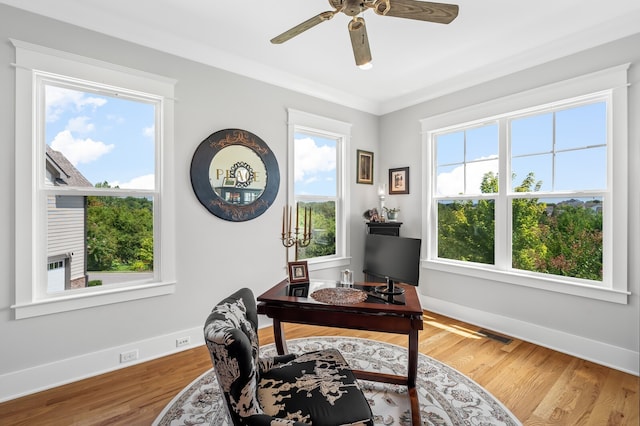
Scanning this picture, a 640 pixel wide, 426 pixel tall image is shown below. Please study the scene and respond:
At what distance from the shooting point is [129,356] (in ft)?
8.20

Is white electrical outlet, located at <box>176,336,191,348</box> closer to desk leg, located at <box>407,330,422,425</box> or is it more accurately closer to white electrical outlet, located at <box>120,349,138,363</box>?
white electrical outlet, located at <box>120,349,138,363</box>

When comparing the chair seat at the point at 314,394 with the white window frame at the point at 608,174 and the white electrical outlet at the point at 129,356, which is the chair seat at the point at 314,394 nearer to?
the white electrical outlet at the point at 129,356

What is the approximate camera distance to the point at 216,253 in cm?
296

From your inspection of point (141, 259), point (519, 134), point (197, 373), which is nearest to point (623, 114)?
point (519, 134)

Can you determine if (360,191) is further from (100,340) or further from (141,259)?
(100,340)

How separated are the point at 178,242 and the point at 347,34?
237cm

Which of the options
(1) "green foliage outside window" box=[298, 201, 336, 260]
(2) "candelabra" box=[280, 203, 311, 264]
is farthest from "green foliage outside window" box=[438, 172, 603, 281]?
(2) "candelabra" box=[280, 203, 311, 264]

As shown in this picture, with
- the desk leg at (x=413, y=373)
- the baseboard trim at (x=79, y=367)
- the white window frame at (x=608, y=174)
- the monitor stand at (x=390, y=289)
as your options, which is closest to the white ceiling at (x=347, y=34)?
the white window frame at (x=608, y=174)

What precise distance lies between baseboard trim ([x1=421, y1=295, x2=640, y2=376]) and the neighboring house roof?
3.89 meters

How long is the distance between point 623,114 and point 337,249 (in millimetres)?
2997

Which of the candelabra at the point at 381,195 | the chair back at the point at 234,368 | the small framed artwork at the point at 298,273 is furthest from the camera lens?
the candelabra at the point at 381,195

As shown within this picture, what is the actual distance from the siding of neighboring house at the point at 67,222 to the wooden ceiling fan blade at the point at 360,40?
227 centimetres

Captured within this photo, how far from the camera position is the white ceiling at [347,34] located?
2.26 m

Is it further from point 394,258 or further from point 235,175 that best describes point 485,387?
point 235,175
